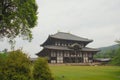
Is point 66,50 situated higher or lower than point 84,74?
higher

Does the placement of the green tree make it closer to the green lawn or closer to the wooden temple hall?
the green lawn

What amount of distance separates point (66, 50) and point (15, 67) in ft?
203

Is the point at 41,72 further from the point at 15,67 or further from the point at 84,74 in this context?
the point at 84,74

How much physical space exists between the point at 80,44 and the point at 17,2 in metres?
55.8

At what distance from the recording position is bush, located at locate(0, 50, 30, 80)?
65.4ft

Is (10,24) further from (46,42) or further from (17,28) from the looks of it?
(46,42)

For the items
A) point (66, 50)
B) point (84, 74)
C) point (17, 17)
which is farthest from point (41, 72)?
point (66, 50)

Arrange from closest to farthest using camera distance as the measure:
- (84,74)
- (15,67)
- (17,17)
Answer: (15,67) → (17,17) → (84,74)

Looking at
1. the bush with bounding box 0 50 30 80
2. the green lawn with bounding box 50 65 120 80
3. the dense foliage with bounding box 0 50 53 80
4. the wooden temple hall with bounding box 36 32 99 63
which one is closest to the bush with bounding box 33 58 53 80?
the dense foliage with bounding box 0 50 53 80

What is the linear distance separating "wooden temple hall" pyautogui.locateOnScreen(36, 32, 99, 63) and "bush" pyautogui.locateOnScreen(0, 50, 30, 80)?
55623 millimetres

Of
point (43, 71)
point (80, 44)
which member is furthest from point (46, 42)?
point (43, 71)

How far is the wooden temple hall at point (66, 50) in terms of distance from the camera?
7893 cm

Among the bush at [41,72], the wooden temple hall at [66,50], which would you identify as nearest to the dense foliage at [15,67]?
the bush at [41,72]

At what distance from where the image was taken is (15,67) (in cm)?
2012
